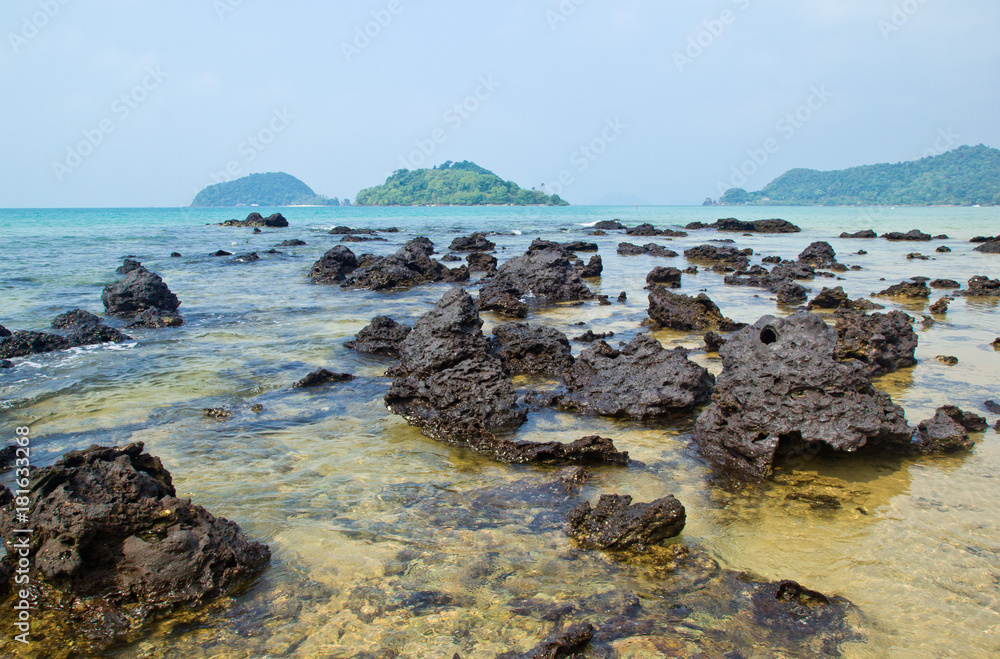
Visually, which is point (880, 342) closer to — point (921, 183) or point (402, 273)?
point (402, 273)

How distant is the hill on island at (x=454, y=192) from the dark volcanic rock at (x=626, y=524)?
17537 centimetres

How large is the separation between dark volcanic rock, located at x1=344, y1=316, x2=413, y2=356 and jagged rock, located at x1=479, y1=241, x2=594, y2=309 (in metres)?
4.87

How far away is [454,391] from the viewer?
7.11 meters

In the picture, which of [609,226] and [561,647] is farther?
[609,226]

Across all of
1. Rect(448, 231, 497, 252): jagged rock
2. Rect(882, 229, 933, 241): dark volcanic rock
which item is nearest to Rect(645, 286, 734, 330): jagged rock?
Rect(448, 231, 497, 252): jagged rock

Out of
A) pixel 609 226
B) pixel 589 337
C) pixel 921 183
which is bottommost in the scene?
pixel 589 337

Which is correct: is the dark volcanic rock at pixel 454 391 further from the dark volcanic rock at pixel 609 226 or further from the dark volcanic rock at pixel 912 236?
the dark volcanic rock at pixel 609 226

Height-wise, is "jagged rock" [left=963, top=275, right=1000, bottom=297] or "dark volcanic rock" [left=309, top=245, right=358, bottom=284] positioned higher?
"dark volcanic rock" [left=309, top=245, right=358, bottom=284]

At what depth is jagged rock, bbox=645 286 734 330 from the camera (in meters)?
11.9

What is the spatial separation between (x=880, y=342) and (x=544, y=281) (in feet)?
29.7

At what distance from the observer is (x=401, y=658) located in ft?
10.6

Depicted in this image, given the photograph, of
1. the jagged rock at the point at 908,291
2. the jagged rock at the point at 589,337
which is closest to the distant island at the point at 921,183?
the jagged rock at the point at 908,291

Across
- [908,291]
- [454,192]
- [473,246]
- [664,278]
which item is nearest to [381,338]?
[664,278]

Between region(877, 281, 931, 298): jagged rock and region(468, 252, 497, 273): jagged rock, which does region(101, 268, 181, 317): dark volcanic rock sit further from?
region(877, 281, 931, 298): jagged rock
